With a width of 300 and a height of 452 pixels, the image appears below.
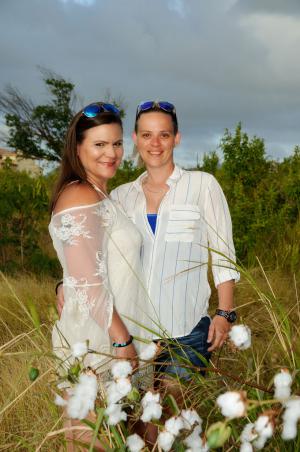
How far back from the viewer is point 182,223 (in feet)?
8.84

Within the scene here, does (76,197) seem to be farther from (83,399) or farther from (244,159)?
(244,159)

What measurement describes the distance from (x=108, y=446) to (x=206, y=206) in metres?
1.46

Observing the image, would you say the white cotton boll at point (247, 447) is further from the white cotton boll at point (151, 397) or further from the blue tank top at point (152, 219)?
the blue tank top at point (152, 219)

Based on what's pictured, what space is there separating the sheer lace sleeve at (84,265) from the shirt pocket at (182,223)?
1.98 ft

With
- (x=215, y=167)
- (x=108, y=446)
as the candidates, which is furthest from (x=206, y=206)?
(x=215, y=167)

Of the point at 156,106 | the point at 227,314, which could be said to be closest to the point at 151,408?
the point at 227,314

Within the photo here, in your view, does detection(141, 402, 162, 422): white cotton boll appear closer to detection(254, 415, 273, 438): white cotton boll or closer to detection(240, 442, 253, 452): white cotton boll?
detection(240, 442, 253, 452): white cotton boll

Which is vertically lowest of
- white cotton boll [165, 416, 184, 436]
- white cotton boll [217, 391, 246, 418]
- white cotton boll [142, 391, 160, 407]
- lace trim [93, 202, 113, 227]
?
white cotton boll [165, 416, 184, 436]

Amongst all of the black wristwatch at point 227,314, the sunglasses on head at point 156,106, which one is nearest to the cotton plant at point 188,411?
the black wristwatch at point 227,314

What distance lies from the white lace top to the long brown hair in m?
0.21

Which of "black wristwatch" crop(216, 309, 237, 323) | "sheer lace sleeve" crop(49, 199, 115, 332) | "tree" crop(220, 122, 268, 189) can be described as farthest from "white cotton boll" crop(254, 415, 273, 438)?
"tree" crop(220, 122, 268, 189)

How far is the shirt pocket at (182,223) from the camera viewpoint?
8.82 ft

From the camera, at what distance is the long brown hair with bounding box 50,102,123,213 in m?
2.37

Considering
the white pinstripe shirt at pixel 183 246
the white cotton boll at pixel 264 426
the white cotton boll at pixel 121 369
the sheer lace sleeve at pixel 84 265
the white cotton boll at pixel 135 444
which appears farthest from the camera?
the white pinstripe shirt at pixel 183 246
